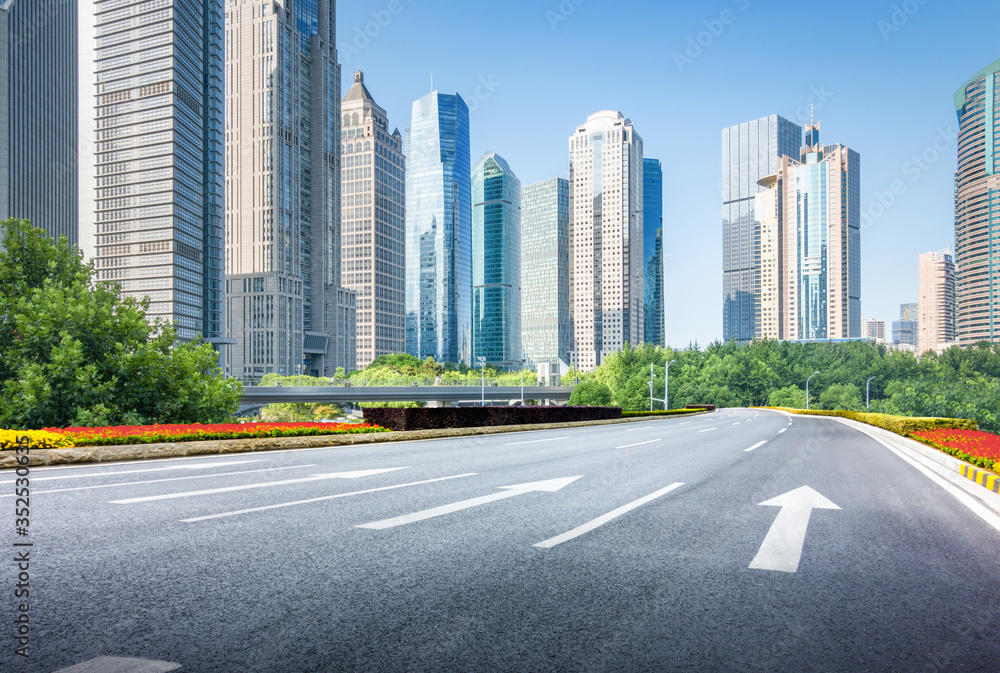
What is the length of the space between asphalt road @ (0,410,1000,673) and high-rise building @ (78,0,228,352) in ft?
401

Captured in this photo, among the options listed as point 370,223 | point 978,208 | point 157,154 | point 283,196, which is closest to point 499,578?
point 157,154

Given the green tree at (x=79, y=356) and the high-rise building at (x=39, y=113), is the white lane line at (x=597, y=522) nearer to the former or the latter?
the green tree at (x=79, y=356)

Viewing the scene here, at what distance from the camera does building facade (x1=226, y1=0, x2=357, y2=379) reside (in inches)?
5728

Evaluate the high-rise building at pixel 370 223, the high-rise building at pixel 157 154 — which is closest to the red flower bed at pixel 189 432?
the high-rise building at pixel 157 154

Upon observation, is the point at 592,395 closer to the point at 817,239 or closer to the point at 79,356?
the point at 79,356

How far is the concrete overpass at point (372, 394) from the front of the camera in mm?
73000

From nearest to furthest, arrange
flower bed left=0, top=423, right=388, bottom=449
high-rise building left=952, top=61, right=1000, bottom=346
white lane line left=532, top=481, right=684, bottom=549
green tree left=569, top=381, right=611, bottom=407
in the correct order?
1. white lane line left=532, top=481, right=684, bottom=549
2. flower bed left=0, top=423, right=388, bottom=449
3. green tree left=569, top=381, right=611, bottom=407
4. high-rise building left=952, top=61, right=1000, bottom=346

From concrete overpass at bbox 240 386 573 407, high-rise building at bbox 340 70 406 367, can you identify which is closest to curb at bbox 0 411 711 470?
concrete overpass at bbox 240 386 573 407

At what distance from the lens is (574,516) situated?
6707 millimetres

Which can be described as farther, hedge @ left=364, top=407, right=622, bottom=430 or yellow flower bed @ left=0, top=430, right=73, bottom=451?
hedge @ left=364, top=407, right=622, bottom=430

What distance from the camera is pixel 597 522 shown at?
21.0 feet

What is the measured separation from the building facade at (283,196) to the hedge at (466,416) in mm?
125486

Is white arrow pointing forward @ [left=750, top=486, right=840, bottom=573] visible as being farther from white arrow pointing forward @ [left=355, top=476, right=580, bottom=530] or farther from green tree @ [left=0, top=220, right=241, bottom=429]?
green tree @ [left=0, top=220, right=241, bottom=429]

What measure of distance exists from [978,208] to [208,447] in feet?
500
